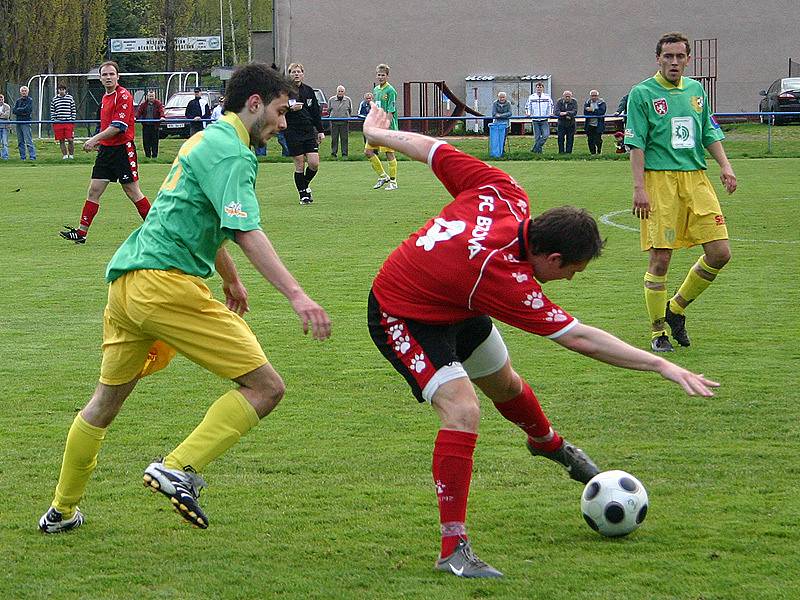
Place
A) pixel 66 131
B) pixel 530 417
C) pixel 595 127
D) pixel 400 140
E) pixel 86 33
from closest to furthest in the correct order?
1. pixel 400 140
2. pixel 530 417
3. pixel 595 127
4. pixel 66 131
5. pixel 86 33

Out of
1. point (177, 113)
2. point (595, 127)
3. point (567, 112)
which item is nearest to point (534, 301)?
point (595, 127)

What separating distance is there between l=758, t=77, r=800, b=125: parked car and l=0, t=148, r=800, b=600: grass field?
26.2 metres

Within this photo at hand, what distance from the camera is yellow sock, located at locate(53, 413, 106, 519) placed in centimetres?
470

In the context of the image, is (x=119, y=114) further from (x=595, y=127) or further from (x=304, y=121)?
(x=595, y=127)

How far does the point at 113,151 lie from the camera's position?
46.0ft

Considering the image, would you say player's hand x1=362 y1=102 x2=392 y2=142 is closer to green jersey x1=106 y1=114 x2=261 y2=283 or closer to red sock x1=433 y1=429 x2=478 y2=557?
green jersey x1=106 y1=114 x2=261 y2=283

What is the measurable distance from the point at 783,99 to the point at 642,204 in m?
29.9

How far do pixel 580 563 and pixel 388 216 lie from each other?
12.4m

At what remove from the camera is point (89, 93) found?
50156mm

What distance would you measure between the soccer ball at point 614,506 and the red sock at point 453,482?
664 mm

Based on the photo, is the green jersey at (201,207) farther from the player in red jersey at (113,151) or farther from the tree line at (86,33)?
the tree line at (86,33)

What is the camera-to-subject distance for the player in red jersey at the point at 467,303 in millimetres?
4250

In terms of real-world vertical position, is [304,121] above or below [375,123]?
above

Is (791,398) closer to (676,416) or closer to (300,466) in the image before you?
(676,416)
